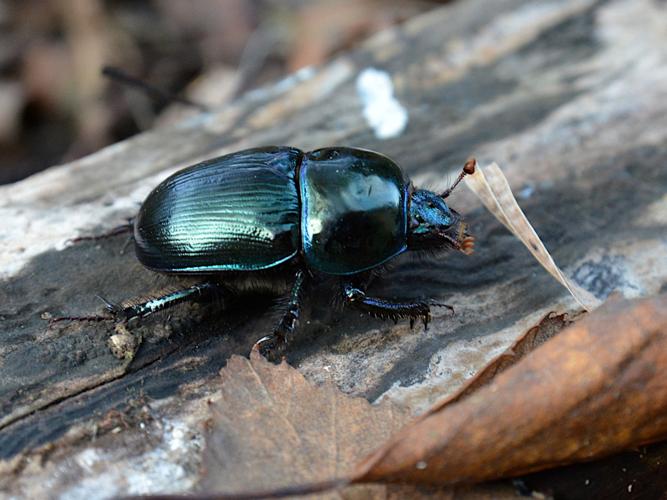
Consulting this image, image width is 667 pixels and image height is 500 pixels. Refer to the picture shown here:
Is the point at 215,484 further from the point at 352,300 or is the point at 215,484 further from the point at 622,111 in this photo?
the point at 622,111

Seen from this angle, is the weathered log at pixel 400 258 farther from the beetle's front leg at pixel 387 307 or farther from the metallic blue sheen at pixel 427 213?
the metallic blue sheen at pixel 427 213

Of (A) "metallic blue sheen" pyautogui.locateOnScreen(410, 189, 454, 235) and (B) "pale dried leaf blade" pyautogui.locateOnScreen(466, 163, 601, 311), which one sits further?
(A) "metallic blue sheen" pyautogui.locateOnScreen(410, 189, 454, 235)

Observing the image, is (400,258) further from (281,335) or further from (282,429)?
(282,429)

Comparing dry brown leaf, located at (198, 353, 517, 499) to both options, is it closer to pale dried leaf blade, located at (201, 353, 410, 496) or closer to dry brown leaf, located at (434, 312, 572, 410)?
pale dried leaf blade, located at (201, 353, 410, 496)

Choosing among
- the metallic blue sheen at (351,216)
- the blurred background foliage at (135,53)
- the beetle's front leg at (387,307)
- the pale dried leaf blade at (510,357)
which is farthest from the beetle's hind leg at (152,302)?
the blurred background foliage at (135,53)

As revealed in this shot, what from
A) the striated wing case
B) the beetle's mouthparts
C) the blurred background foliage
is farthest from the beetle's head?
the blurred background foliage
